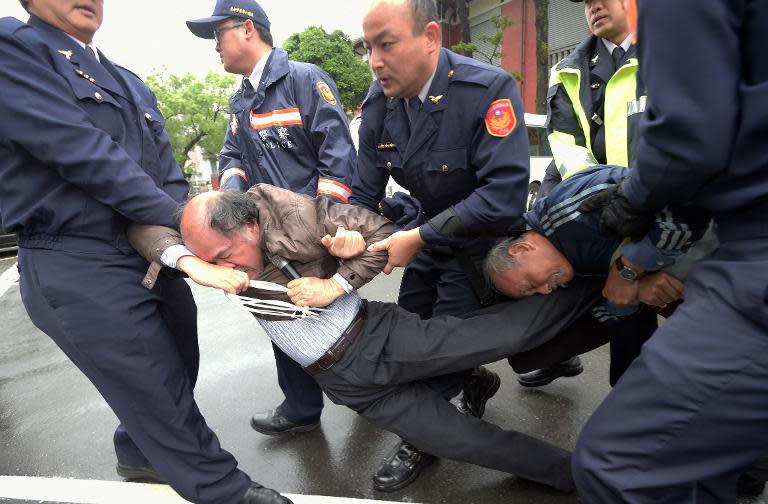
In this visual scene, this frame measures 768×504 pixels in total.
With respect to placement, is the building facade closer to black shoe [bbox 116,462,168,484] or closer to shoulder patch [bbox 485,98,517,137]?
shoulder patch [bbox 485,98,517,137]

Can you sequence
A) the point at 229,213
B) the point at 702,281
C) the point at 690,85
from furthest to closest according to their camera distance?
the point at 229,213
the point at 702,281
the point at 690,85

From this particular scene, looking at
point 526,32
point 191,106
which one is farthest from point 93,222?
point 191,106

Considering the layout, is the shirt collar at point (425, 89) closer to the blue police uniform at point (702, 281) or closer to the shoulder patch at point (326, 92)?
the shoulder patch at point (326, 92)

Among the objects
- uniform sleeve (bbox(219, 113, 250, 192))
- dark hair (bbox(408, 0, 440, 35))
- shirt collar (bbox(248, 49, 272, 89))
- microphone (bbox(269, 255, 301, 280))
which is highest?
dark hair (bbox(408, 0, 440, 35))

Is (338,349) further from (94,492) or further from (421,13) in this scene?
(94,492)

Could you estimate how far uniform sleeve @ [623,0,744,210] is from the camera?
35.0 inches

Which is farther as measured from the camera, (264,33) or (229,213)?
(264,33)

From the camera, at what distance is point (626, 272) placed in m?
1.53

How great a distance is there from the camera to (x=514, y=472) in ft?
5.86

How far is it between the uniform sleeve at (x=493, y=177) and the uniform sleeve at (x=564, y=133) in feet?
0.76

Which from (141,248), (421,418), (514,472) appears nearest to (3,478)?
(141,248)

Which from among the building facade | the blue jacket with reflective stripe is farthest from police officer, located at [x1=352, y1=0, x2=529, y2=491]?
the building facade

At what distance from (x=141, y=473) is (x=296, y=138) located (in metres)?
1.73

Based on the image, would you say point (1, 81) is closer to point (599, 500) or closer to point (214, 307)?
point (599, 500)
